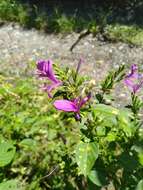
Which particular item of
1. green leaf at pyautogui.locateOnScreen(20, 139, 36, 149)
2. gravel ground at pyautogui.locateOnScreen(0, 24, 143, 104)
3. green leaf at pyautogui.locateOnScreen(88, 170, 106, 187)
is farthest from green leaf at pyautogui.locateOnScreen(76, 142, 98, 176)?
gravel ground at pyautogui.locateOnScreen(0, 24, 143, 104)

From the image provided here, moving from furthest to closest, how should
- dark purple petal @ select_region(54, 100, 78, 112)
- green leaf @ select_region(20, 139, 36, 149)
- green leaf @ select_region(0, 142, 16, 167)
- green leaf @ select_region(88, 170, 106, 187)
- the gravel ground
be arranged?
the gravel ground → green leaf @ select_region(20, 139, 36, 149) → green leaf @ select_region(0, 142, 16, 167) → green leaf @ select_region(88, 170, 106, 187) → dark purple petal @ select_region(54, 100, 78, 112)

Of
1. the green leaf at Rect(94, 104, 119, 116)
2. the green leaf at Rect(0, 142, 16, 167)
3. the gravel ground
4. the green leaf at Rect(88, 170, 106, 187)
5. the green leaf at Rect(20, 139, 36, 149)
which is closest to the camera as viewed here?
the green leaf at Rect(94, 104, 119, 116)

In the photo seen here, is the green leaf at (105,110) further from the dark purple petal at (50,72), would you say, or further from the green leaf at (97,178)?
the green leaf at (97,178)

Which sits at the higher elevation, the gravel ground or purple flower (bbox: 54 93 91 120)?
purple flower (bbox: 54 93 91 120)

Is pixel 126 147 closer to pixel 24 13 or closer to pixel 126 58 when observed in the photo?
pixel 126 58

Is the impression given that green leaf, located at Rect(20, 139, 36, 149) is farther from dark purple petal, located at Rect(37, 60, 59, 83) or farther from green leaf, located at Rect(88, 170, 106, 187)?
dark purple petal, located at Rect(37, 60, 59, 83)

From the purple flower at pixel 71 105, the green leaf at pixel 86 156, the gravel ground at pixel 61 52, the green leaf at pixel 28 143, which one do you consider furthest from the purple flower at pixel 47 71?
the gravel ground at pixel 61 52

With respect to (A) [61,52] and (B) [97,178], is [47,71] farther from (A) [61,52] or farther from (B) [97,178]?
(A) [61,52]
